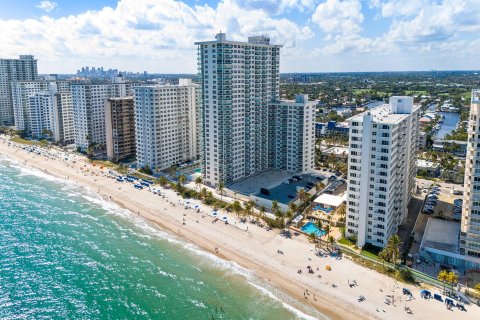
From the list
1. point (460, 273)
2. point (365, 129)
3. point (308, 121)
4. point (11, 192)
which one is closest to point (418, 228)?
point (460, 273)

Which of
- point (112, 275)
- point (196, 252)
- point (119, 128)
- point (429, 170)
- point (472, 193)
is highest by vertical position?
point (119, 128)

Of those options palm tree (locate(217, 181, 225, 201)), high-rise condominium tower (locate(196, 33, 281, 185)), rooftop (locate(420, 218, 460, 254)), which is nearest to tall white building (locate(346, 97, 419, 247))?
rooftop (locate(420, 218, 460, 254))

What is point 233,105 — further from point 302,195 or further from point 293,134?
point 302,195

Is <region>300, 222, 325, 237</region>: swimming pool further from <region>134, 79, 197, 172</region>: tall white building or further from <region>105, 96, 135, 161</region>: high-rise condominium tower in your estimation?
<region>105, 96, 135, 161</region>: high-rise condominium tower

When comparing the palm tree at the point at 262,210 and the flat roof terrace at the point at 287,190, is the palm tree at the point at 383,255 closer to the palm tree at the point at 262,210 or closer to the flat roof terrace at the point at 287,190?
the palm tree at the point at 262,210

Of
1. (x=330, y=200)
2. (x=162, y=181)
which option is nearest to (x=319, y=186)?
(x=330, y=200)

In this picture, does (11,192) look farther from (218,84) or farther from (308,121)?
(308,121)
